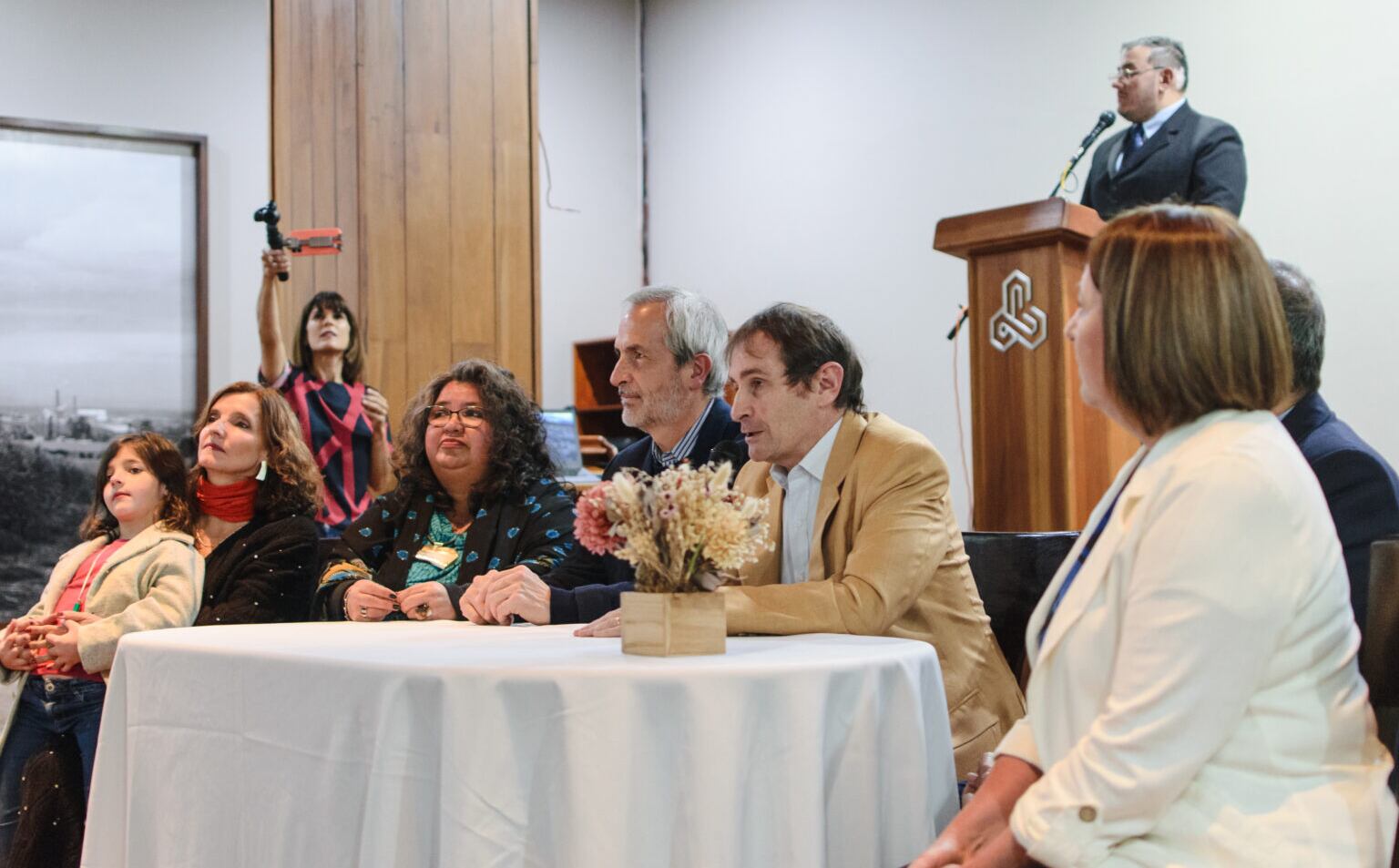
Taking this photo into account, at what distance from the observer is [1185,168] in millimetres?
4371

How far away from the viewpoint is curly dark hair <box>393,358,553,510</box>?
10.2ft

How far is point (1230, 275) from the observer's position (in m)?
1.40

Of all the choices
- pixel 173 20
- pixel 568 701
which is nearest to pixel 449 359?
pixel 173 20

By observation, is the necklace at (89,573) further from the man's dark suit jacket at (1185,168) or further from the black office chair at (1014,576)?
the man's dark suit jacket at (1185,168)

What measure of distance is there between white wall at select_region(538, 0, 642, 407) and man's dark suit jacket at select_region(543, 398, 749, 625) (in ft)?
17.0

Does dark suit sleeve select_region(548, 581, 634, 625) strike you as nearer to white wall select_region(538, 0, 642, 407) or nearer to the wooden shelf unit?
the wooden shelf unit

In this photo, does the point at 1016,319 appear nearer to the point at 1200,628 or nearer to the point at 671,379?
the point at 671,379

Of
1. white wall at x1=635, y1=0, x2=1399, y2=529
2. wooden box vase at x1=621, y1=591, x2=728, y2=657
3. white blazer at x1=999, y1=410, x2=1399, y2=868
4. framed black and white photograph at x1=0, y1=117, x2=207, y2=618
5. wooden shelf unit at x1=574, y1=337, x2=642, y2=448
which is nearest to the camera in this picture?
white blazer at x1=999, y1=410, x2=1399, y2=868

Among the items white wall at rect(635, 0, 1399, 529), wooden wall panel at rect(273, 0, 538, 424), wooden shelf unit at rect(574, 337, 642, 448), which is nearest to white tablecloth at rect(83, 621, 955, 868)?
wooden wall panel at rect(273, 0, 538, 424)

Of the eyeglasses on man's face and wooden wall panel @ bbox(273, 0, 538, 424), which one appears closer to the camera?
the eyeglasses on man's face

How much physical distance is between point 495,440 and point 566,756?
1502 millimetres

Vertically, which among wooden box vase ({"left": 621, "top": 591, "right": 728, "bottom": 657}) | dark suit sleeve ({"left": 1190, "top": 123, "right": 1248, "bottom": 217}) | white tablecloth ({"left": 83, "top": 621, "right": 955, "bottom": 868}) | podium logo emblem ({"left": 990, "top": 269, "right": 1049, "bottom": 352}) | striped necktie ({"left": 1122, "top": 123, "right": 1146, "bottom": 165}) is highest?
striped necktie ({"left": 1122, "top": 123, "right": 1146, "bottom": 165})

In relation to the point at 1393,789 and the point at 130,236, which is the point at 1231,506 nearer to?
the point at 1393,789

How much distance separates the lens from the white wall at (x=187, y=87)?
6648mm
